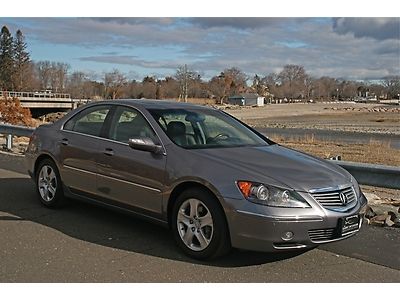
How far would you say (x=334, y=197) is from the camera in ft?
14.2

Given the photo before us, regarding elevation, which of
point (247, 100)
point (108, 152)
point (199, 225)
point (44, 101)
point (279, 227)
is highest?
point (247, 100)

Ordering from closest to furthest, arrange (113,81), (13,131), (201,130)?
(201,130)
(13,131)
(113,81)

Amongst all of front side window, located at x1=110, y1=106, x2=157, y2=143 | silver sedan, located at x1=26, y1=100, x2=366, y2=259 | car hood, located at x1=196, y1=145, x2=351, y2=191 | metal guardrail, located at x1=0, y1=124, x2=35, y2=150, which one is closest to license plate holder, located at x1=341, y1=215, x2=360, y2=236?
silver sedan, located at x1=26, y1=100, x2=366, y2=259

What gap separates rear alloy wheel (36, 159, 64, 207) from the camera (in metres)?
6.27

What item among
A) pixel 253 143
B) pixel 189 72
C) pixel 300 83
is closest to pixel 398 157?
pixel 253 143

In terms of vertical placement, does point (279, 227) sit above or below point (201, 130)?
below

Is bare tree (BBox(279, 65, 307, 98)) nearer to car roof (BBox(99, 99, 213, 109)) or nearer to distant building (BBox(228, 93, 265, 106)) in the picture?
distant building (BBox(228, 93, 265, 106))

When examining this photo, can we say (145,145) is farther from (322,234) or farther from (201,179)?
(322,234)

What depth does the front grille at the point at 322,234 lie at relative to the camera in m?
4.18

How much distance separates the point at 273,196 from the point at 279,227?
0.89 feet

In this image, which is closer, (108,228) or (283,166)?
(283,166)

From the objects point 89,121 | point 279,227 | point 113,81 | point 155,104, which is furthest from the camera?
point 113,81

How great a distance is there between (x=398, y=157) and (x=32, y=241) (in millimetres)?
14649

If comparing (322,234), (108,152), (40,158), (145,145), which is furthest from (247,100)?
(322,234)
